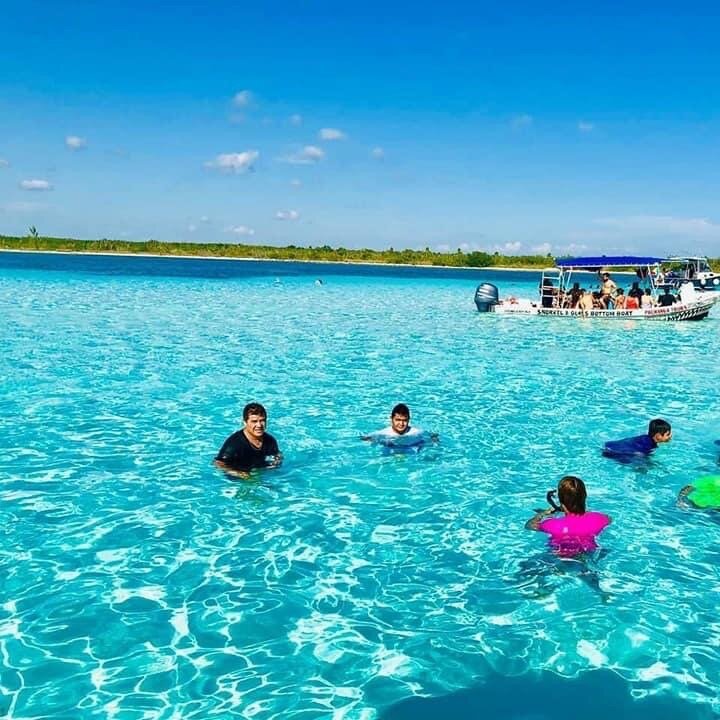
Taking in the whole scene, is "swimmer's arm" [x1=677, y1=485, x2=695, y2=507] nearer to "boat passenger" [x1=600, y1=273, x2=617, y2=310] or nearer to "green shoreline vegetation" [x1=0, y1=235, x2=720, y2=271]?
"boat passenger" [x1=600, y1=273, x2=617, y2=310]

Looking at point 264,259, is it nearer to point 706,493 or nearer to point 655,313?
point 655,313

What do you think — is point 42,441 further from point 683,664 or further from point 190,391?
point 683,664

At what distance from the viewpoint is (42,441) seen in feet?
39.0

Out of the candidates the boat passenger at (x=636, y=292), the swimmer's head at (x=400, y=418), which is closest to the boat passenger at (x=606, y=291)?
the boat passenger at (x=636, y=292)

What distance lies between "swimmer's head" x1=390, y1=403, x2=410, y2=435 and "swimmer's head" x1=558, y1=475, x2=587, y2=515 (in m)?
4.15

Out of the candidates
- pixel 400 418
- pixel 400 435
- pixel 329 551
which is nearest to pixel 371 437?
pixel 400 435

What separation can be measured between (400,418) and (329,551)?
12.6ft

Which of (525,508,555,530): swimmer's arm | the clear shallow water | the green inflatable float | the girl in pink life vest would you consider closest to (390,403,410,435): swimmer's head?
the clear shallow water

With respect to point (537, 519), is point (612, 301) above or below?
above

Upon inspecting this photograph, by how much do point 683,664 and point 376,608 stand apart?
2723 mm

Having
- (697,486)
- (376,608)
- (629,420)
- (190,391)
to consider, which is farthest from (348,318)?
(376,608)

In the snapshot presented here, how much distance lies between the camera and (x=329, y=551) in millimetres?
7996

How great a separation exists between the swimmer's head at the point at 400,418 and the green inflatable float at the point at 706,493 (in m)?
4.32

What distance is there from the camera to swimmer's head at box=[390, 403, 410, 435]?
37.3 feet
